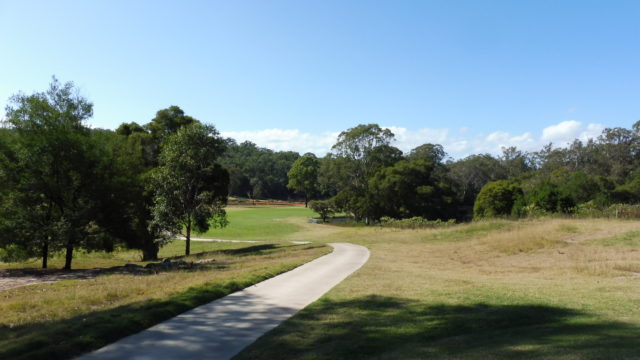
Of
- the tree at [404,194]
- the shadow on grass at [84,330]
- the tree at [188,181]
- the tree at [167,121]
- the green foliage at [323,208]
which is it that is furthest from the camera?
the green foliage at [323,208]

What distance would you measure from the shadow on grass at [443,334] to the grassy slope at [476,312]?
0.6 inches

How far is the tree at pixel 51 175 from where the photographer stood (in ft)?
76.7

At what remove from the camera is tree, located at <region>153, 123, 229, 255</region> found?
94.4 ft

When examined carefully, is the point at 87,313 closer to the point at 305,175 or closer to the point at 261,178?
the point at 305,175

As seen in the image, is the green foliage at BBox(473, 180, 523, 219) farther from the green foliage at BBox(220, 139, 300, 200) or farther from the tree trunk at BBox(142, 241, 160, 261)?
the green foliage at BBox(220, 139, 300, 200)

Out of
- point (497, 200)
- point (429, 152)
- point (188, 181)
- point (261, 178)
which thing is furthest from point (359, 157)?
point (261, 178)

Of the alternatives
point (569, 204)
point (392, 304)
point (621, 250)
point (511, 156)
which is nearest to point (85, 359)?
point (392, 304)

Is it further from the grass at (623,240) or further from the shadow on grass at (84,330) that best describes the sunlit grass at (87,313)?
the grass at (623,240)

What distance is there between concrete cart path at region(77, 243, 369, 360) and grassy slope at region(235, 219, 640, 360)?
1.67 feet

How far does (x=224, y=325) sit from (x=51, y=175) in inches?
826

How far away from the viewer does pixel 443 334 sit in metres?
7.67

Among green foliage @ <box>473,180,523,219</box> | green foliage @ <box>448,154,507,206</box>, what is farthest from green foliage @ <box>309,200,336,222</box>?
green foliage @ <box>448,154,507,206</box>

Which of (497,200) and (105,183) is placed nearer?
(105,183)

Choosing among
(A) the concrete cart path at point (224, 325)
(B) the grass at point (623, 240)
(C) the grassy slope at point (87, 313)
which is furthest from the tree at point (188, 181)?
(B) the grass at point (623, 240)
